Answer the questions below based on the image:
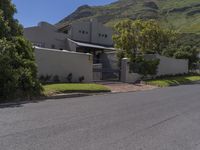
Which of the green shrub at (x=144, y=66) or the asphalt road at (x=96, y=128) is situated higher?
the green shrub at (x=144, y=66)

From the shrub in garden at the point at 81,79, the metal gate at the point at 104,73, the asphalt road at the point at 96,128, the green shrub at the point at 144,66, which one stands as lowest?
the asphalt road at the point at 96,128

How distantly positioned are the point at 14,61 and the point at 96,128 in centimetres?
812

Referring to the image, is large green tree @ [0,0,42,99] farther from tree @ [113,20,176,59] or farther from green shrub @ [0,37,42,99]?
tree @ [113,20,176,59]

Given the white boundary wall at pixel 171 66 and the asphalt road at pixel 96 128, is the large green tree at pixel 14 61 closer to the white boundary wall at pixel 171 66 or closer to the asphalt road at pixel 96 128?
the asphalt road at pixel 96 128

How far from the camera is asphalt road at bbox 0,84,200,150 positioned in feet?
23.7

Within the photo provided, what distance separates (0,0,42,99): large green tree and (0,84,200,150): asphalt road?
78.1 inches

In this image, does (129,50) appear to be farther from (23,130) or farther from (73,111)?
(23,130)

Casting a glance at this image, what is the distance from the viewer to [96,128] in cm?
888

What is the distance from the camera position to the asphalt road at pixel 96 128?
721cm

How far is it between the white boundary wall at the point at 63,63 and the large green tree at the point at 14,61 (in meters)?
3.07

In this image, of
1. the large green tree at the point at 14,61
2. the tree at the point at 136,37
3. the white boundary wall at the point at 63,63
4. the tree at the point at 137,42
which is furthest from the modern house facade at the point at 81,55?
the large green tree at the point at 14,61

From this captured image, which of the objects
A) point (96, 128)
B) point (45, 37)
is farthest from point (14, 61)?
point (45, 37)

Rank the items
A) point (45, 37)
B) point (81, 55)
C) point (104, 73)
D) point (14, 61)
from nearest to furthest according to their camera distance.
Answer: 1. point (14, 61)
2. point (81, 55)
3. point (104, 73)
4. point (45, 37)

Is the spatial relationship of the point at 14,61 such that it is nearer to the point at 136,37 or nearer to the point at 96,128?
the point at 96,128
